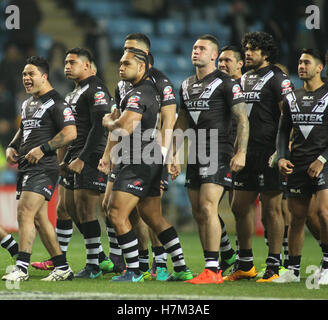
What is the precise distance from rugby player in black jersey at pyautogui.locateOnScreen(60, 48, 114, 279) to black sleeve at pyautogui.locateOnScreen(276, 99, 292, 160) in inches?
69.9

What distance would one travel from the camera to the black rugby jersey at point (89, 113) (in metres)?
8.19

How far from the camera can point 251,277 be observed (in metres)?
8.02

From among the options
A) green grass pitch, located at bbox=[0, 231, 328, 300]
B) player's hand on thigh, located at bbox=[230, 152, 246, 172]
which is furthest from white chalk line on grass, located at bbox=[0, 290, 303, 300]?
player's hand on thigh, located at bbox=[230, 152, 246, 172]

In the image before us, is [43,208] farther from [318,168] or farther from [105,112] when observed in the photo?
[318,168]

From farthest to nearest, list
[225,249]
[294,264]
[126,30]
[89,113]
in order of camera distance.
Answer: [126,30] → [225,249] → [89,113] → [294,264]

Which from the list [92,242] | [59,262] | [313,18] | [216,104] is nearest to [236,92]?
[216,104]

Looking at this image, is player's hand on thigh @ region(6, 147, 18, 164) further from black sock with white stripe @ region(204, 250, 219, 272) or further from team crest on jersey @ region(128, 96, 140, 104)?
black sock with white stripe @ region(204, 250, 219, 272)

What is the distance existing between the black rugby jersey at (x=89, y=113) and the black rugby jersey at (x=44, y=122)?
60 centimetres

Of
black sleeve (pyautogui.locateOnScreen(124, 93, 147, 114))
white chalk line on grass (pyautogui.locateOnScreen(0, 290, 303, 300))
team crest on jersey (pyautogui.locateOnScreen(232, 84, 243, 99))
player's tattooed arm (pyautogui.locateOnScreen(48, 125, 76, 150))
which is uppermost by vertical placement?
team crest on jersey (pyautogui.locateOnScreen(232, 84, 243, 99))

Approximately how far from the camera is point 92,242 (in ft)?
26.6

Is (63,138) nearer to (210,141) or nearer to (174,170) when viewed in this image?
(174,170)

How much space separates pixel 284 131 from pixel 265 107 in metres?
0.40

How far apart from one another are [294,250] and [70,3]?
13.3 m

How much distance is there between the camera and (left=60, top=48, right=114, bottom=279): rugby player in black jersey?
320 inches
